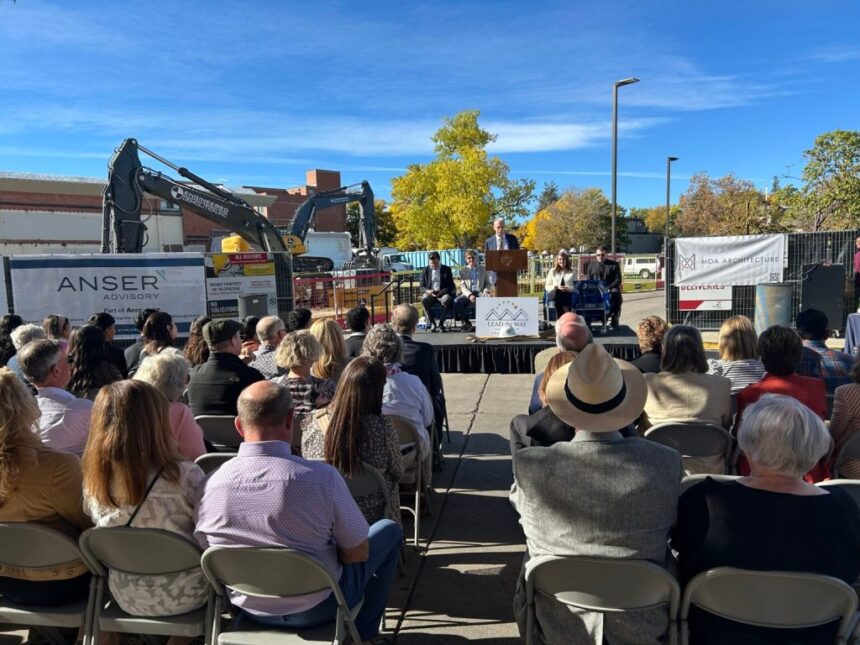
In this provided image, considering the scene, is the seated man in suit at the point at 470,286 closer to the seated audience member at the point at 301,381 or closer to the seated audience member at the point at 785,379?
the seated audience member at the point at 301,381

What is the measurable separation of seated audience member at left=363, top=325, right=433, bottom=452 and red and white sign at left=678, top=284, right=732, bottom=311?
881cm

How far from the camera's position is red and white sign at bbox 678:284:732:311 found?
1129 centimetres

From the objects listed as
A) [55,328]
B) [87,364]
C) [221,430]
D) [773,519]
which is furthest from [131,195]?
[773,519]

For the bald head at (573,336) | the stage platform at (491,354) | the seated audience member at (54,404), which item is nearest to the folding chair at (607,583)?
the bald head at (573,336)

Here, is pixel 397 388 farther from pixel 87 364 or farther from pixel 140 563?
pixel 87 364

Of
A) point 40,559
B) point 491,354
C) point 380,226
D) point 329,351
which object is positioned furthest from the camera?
point 380,226

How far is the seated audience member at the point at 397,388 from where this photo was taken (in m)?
3.88

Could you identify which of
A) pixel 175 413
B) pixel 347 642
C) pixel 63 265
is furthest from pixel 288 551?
pixel 63 265

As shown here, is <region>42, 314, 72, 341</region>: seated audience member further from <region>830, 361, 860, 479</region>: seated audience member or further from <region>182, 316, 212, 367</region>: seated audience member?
<region>830, 361, 860, 479</region>: seated audience member

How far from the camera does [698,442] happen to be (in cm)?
329

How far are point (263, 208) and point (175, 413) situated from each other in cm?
5419

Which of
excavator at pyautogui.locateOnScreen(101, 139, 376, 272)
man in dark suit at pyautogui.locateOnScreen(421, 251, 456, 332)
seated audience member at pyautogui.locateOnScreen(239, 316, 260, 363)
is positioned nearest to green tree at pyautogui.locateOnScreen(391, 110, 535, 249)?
excavator at pyautogui.locateOnScreen(101, 139, 376, 272)

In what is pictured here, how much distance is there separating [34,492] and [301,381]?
1672 millimetres

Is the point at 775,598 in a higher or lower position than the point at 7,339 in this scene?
lower
